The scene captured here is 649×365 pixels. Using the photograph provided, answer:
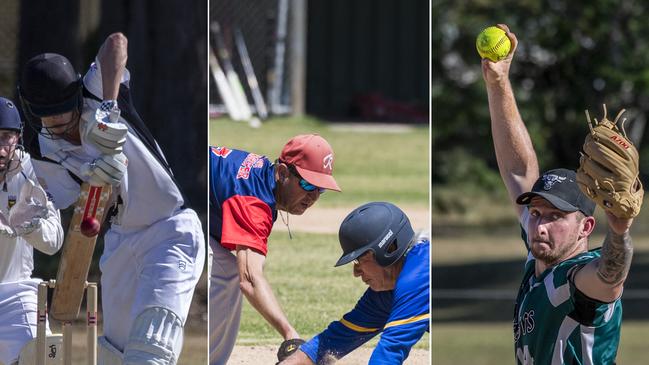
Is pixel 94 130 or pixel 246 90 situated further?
pixel 246 90

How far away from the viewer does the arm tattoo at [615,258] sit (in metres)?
4.13

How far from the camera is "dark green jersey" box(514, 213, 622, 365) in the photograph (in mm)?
4387

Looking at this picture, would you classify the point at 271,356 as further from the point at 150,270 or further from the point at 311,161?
the point at 311,161

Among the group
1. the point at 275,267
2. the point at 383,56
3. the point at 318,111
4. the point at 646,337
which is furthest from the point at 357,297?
the point at 646,337

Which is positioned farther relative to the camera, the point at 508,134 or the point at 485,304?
the point at 485,304

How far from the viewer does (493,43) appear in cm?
512

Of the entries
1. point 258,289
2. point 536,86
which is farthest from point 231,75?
point 536,86

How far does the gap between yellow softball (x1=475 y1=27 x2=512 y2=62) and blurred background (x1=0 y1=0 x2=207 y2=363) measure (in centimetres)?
243

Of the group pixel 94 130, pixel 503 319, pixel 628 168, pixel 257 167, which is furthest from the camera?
pixel 503 319

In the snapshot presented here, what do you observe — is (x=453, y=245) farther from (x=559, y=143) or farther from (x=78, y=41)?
(x=78, y=41)

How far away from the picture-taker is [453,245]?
752 inches

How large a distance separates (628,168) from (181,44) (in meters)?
5.15

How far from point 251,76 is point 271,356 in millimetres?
2219

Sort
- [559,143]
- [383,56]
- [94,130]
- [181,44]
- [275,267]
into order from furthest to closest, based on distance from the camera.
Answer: [559,143]
[383,56]
[181,44]
[275,267]
[94,130]
